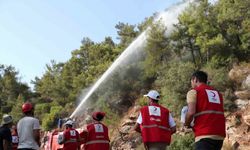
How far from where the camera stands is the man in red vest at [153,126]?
799 cm

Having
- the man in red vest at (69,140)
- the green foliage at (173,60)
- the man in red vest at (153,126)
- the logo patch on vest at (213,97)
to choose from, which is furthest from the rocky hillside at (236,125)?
the logo patch on vest at (213,97)

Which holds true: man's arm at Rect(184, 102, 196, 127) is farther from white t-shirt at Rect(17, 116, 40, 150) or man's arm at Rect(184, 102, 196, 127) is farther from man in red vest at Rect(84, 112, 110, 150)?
man in red vest at Rect(84, 112, 110, 150)

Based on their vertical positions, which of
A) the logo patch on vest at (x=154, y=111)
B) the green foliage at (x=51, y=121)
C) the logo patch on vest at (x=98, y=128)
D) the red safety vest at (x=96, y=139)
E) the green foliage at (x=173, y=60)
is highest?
the green foliage at (x=173, y=60)

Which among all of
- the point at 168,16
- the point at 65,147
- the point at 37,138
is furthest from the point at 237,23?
the point at 37,138

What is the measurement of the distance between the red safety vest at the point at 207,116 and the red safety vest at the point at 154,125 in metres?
1.97

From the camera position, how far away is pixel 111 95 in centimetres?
2606

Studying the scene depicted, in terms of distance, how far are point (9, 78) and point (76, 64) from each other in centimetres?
980

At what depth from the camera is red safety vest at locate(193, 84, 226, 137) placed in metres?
5.97

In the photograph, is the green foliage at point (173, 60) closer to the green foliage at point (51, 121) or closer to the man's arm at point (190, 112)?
the green foliage at point (51, 121)

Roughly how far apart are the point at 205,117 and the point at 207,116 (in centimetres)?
3

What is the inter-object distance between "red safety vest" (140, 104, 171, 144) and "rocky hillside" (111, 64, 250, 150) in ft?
21.3

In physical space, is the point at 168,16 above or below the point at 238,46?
above

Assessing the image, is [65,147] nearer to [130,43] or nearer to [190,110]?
[190,110]

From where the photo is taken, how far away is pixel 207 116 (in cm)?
602
